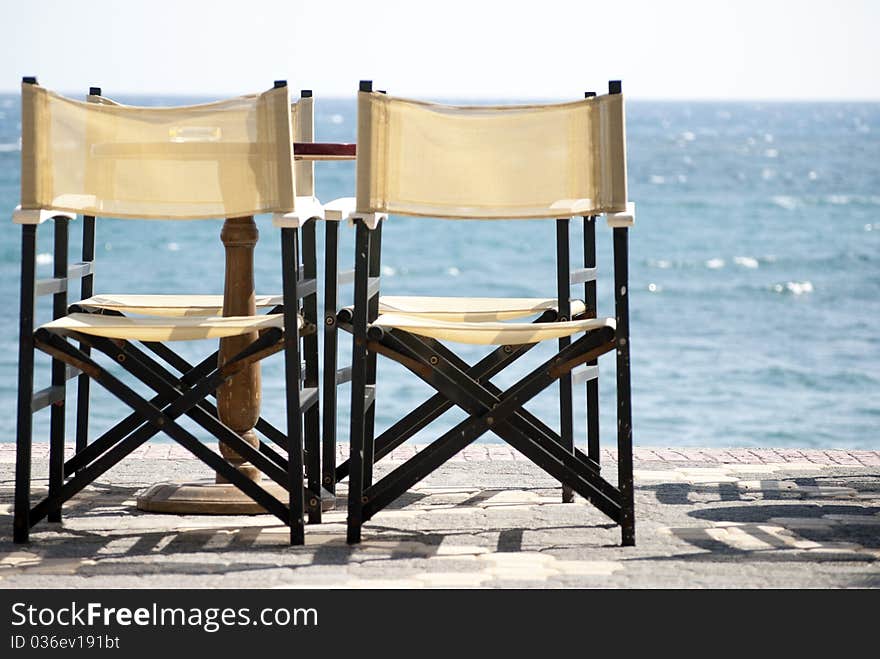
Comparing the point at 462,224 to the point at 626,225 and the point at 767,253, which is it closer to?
the point at 767,253

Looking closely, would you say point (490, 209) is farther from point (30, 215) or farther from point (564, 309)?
point (30, 215)

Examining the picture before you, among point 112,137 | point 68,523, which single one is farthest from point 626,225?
point 68,523

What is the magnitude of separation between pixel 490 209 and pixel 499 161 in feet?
0.43

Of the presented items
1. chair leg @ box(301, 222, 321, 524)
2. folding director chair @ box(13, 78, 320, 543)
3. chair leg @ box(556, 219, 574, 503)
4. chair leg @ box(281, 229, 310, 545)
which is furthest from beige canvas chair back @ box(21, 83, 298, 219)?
chair leg @ box(556, 219, 574, 503)

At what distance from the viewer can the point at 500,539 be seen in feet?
12.5

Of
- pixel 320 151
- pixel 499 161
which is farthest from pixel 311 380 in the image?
pixel 499 161

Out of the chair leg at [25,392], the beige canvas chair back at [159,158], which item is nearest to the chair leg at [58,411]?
the chair leg at [25,392]

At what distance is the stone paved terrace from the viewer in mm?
3332

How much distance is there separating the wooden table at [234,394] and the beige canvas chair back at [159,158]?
0.39m

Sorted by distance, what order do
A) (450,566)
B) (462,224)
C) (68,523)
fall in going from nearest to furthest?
(450,566) < (68,523) < (462,224)

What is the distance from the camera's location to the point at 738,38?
79.1 metres

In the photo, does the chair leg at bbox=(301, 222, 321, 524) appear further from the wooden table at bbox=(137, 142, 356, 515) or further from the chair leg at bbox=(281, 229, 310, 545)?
the chair leg at bbox=(281, 229, 310, 545)

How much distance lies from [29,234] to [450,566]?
1396 millimetres

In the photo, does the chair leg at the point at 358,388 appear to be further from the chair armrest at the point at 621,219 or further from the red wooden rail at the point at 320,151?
the chair armrest at the point at 621,219
